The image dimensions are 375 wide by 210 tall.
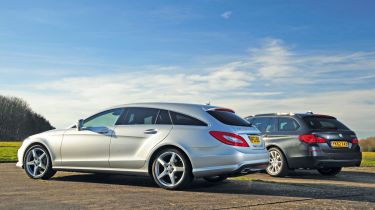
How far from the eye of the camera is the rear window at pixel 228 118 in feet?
27.5

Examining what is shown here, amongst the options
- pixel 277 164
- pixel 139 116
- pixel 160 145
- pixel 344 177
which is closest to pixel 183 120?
pixel 160 145

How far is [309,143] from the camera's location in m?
11.3

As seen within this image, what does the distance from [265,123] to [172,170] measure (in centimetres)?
506

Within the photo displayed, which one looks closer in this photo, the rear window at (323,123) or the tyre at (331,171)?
the rear window at (323,123)

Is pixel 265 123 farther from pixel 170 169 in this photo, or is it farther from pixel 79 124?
pixel 79 124

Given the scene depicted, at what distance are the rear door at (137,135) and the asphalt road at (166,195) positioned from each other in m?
0.48

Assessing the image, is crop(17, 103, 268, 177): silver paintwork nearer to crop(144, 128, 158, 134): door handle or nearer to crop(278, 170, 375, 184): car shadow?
crop(144, 128, 158, 134): door handle

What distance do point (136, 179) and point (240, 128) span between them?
2690mm

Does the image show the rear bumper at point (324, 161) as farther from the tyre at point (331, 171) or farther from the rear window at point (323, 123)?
the tyre at point (331, 171)

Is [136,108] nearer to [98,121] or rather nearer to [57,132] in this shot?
[98,121]

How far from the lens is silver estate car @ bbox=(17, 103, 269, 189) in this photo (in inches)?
313

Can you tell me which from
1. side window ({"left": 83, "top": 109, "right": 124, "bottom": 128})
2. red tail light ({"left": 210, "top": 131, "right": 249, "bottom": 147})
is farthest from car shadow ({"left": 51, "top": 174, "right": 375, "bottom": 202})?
side window ({"left": 83, "top": 109, "right": 124, "bottom": 128})

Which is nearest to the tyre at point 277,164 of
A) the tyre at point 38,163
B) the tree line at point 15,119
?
the tyre at point 38,163

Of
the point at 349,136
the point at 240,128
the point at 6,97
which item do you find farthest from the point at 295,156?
the point at 6,97
